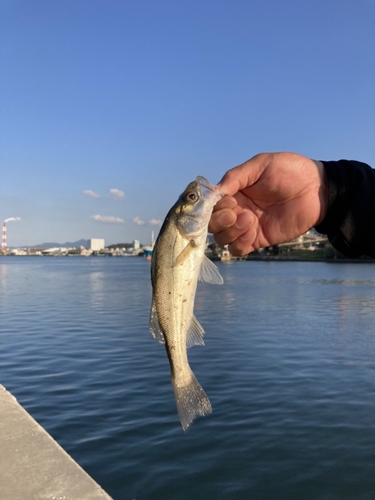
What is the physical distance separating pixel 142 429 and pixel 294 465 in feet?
11.6

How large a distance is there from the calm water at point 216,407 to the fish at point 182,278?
5452 mm

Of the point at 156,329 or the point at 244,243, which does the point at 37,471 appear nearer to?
the point at 156,329

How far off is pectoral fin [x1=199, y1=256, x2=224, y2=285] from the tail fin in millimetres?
771

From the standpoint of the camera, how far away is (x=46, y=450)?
21.9 ft

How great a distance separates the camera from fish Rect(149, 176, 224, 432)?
139 inches

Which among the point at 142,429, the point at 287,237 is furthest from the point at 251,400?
the point at 287,237

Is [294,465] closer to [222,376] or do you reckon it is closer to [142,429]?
[142,429]

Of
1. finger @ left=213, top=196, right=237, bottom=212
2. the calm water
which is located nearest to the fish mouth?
finger @ left=213, top=196, right=237, bottom=212

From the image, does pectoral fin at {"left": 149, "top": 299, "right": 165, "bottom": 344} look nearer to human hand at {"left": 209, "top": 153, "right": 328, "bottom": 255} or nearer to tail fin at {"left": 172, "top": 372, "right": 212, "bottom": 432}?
tail fin at {"left": 172, "top": 372, "right": 212, "bottom": 432}

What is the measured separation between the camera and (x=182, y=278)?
139 inches

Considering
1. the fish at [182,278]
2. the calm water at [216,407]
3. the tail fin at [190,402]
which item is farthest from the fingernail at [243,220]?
the calm water at [216,407]

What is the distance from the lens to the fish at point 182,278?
3.52m

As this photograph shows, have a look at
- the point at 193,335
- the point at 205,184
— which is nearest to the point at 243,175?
the point at 205,184

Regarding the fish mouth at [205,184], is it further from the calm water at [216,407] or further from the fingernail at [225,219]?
the calm water at [216,407]
